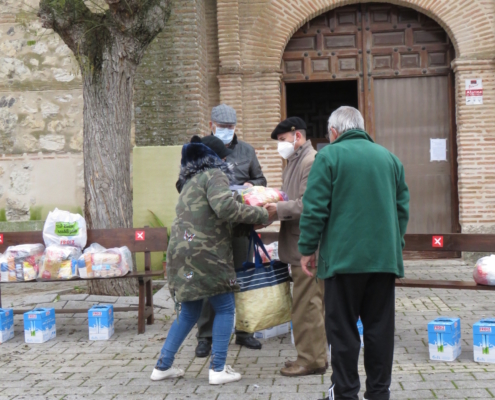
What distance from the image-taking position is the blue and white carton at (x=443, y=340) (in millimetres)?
5125

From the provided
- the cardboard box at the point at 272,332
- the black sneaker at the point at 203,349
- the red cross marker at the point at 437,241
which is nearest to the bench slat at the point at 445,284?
the red cross marker at the point at 437,241

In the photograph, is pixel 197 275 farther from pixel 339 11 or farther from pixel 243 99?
pixel 339 11

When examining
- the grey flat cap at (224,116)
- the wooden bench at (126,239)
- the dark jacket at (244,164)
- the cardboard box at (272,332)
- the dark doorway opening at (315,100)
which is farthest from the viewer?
the dark doorway opening at (315,100)

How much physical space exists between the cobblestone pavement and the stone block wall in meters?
3.31

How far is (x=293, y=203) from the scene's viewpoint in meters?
4.80

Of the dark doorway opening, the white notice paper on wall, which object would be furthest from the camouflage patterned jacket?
the dark doorway opening

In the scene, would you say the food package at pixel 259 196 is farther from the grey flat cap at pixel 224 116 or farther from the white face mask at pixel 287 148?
the grey flat cap at pixel 224 116

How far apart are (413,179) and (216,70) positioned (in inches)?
139

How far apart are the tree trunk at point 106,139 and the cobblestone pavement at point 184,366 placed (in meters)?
0.99

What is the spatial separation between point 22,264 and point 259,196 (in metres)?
2.71

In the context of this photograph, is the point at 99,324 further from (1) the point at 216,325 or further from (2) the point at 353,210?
(2) the point at 353,210

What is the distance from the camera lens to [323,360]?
4883mm

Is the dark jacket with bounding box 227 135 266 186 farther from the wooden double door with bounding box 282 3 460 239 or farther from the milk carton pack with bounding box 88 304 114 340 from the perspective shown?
the wooden double door with bounding box 282 3 460 239

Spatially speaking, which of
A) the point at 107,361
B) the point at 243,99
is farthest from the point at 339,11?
the point at 107,361
